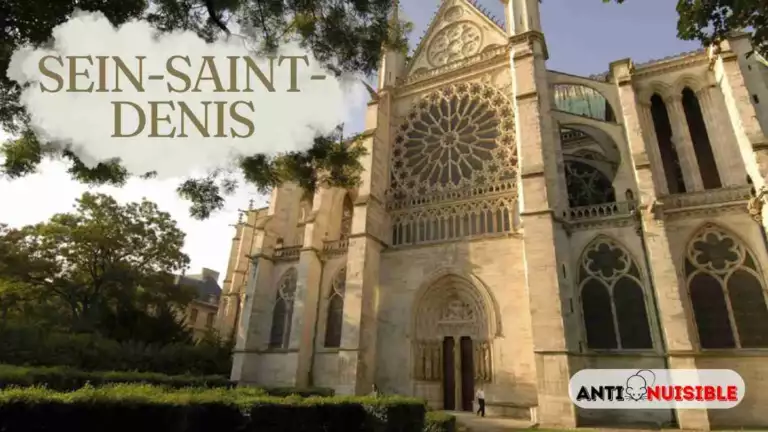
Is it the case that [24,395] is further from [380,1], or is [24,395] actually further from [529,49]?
[529,49]

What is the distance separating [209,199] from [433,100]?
15381 millimetres

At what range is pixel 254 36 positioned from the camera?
8.43 meters

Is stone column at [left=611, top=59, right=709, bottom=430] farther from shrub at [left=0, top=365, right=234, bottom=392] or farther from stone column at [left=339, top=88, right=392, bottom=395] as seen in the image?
shrub at [left=0, top=365, right=234, bottom=392]

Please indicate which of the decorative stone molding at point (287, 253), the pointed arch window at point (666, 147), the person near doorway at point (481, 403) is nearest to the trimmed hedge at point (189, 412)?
the person near doorway at point (481, 403)

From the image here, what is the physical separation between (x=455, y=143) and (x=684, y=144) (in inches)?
370

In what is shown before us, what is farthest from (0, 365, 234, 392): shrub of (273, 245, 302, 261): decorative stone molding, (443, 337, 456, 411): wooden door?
(443, 337, 456, 411): wooden door

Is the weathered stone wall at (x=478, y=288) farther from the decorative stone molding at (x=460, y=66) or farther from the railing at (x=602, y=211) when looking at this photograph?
the decorative stone molding at (x=460, y=66)

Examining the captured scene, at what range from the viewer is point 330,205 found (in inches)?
871

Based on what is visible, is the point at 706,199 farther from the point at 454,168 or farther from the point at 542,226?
the point at 454,168

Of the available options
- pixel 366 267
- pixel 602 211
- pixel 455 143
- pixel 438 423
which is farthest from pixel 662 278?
pixel 366 267

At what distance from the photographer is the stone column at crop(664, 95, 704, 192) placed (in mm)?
16047

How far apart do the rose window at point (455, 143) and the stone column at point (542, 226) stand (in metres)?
1.59

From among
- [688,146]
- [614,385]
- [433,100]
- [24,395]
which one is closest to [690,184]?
[688,146]

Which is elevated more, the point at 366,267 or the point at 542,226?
the point at 542,226
